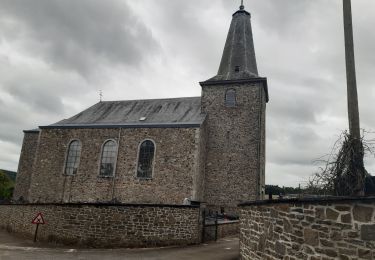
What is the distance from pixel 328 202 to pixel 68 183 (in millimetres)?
21342

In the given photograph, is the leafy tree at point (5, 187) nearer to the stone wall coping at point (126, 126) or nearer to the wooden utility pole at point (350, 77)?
the stone wall coping at point (126, 126)

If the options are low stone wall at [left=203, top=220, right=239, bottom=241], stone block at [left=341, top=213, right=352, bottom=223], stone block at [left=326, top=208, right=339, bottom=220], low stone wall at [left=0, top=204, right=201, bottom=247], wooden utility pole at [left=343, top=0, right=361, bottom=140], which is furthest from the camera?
low stone wall at [left=203, top=220, right=239, bottom=241]

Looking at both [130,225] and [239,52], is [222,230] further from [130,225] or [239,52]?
[239,52]

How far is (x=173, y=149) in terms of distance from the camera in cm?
2147

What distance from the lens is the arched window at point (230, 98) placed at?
23.0 metres

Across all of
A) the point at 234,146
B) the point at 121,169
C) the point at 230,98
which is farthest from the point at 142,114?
the point at 234,146

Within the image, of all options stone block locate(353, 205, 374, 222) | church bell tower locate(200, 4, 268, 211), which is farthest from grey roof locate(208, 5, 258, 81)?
stone block locate(353, 205, 374, 222)

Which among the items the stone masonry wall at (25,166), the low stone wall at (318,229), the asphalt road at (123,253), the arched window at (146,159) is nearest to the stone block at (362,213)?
the low stone wall at (318,229)

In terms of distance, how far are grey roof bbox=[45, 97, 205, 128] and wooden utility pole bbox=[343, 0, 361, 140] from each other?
14.0 m

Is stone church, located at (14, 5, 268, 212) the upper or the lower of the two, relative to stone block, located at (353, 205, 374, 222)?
upper

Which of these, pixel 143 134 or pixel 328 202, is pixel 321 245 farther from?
pixel 143 134

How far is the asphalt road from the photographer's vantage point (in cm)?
1002

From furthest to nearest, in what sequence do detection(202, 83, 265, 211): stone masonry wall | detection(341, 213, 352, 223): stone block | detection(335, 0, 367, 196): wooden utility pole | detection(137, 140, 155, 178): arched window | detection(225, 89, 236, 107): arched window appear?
detection(225, 89, 236, 107): arched window < detection(137, 140, 155, 178): arched window < detection(202, 83, 265, 211): stone masonry wall < detection(335, 0, 367, 196): wooden utility pole < detection(341, 213, 352, 223): stone block

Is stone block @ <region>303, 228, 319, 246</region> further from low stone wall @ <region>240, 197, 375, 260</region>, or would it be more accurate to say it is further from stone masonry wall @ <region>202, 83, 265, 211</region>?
stone masonry wall @ <region>202, 83, 265, 211</region>
